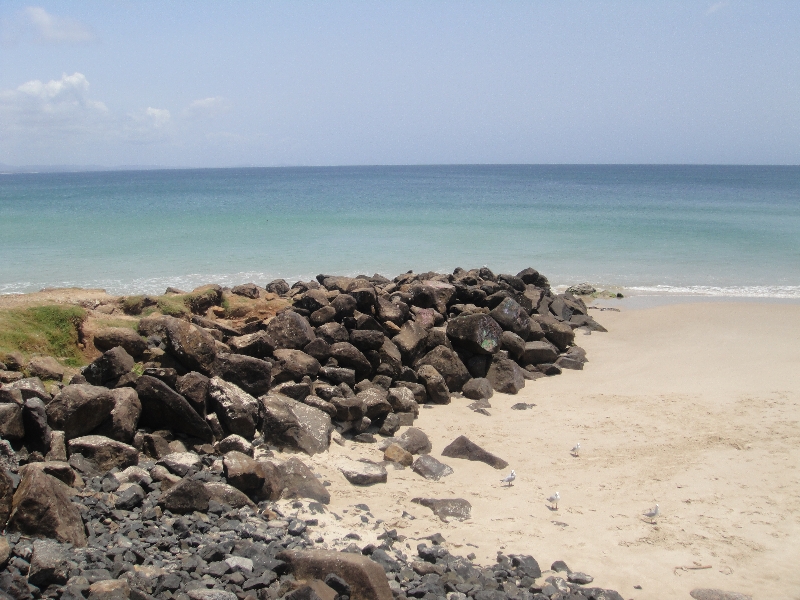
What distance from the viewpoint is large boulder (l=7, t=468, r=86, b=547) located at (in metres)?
4.75

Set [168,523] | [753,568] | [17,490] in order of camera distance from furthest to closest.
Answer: [753,568]
[168,523]
[17,490]

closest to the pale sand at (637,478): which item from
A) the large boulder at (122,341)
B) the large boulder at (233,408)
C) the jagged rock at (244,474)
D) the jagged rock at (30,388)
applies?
the jagged rock at (244,474)

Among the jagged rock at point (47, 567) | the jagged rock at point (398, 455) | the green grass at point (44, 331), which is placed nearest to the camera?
the jagged rock at point (47, 567)

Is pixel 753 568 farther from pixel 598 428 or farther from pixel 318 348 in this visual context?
pixel 318 348

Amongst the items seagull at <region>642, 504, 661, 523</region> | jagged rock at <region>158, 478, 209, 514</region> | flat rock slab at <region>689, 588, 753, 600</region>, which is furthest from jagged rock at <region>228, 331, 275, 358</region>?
flat rock slab at <region>689, 588, 753, 600</region>

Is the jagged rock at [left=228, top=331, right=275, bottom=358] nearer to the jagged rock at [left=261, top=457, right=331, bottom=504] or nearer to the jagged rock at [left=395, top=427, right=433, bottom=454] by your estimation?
the jagged rock at [left=395, top=427, right=433, bottom=454]

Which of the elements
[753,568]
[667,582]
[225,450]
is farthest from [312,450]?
[753,568]

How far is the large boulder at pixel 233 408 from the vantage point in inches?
290

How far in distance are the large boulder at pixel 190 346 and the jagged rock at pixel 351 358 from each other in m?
1.79

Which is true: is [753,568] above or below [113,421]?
below

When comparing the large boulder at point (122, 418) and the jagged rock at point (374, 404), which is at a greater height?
the large boulder at point (122, 418)

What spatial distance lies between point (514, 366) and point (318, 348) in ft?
10.3

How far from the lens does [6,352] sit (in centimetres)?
764

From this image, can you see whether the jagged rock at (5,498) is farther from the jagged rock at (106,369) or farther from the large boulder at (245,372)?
the large boulder at (245,372)
